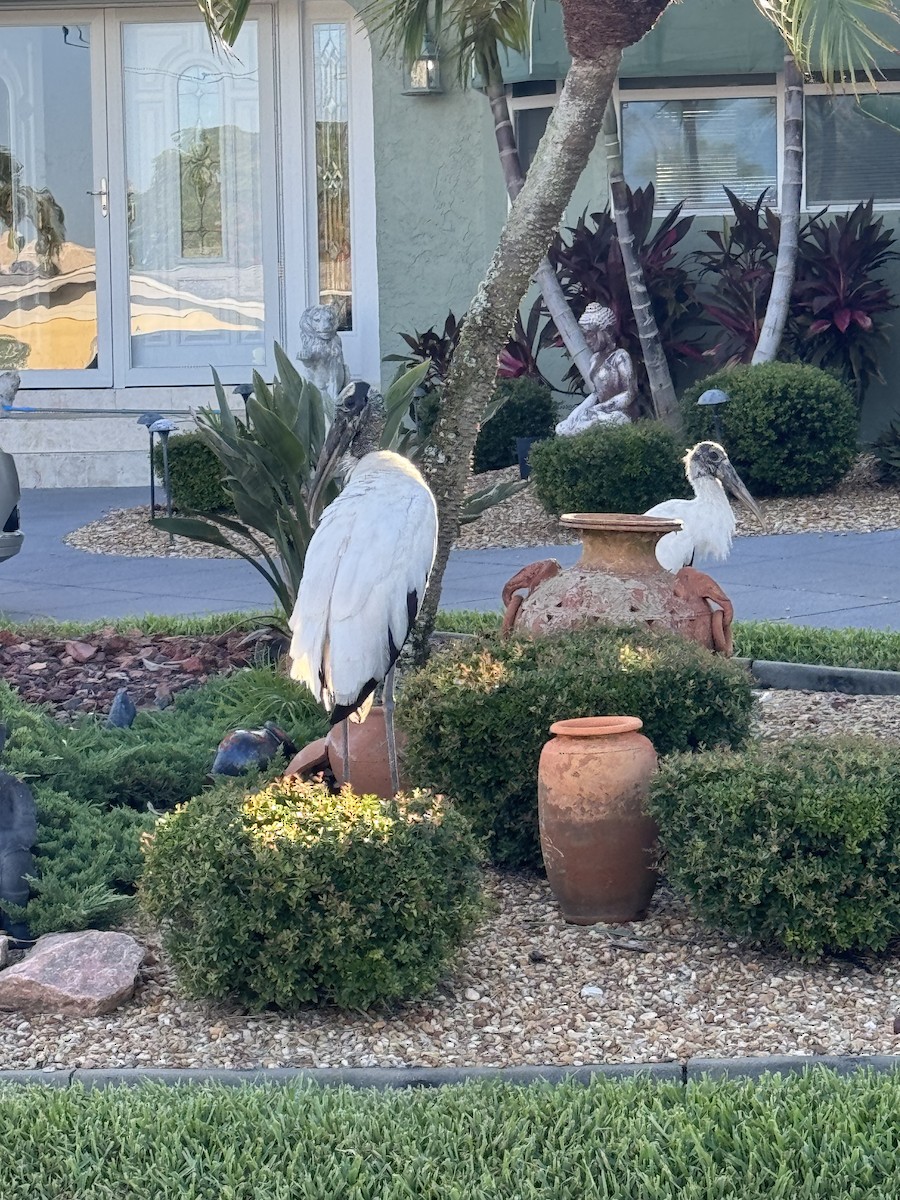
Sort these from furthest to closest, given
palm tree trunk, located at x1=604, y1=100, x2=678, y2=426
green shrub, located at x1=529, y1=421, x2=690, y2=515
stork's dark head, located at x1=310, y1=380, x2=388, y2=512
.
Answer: palm tree trunk, located at x1=604, y1=100, x2=678, y2=426 → green shrub, located at x1=529, y1=421, x2=690, y2=515 → stork's dark head, located at x1=310, y1=380, x2=388, y2=512

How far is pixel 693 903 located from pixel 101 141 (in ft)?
47.2

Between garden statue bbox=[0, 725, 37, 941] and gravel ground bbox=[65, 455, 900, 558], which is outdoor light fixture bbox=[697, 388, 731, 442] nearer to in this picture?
gravel ground bbox=[65, 455, 900, 558]

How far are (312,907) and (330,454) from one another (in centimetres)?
305

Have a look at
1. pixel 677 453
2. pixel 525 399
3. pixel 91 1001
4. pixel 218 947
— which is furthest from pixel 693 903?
pixel 525 399

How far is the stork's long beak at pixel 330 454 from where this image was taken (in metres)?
6.67

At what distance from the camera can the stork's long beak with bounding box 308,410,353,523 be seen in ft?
21.9

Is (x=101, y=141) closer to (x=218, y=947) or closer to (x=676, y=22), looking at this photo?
(x=676, y=22)

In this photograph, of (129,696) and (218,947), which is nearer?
(218,947)

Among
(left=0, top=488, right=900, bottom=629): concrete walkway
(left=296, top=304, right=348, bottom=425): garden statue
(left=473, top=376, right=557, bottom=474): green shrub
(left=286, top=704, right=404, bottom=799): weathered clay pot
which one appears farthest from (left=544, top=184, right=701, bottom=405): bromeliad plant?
(left=286, top=704, right=404, bottom=799): weathered clay pot

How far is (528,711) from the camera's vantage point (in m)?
5.28

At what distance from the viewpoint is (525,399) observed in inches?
564

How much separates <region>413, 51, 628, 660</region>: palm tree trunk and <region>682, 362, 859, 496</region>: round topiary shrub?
5897 millimetres

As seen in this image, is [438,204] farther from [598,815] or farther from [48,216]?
[598,815]

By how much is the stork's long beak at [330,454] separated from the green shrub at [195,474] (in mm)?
5905
